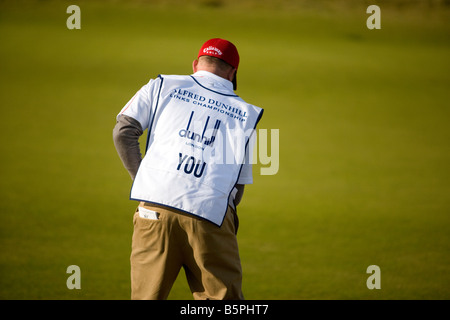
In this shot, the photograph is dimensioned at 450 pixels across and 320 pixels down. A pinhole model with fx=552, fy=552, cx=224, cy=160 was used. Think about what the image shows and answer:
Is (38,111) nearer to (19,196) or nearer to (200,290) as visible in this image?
(19,196)

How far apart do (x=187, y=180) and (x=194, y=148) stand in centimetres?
12

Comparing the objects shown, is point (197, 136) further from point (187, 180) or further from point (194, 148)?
point (187, 180)

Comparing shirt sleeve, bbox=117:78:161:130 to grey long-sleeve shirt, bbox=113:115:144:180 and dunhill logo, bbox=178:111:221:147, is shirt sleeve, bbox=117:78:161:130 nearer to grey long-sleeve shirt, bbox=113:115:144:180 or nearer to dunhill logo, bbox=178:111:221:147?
grey long-sleeve shirt, bbox=113:115:144:180

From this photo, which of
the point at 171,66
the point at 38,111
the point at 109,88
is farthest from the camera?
the point at 171,66

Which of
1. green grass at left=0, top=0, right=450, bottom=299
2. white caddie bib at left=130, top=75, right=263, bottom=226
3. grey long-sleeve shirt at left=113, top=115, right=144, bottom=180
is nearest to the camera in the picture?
white caddie bib at left=130, top=75, right=263, bottom=226

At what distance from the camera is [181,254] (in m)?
2.14

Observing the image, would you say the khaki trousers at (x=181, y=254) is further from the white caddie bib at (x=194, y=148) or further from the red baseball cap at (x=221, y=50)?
the red baseball cap at (x=221, y=50)

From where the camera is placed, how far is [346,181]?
6141 millimetres

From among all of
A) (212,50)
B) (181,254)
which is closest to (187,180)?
(181,254)

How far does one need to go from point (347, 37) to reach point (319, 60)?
1723 millimetres

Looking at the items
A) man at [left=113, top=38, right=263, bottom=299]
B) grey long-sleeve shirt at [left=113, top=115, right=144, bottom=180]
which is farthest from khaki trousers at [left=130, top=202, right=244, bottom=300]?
grey long-sleeve shirt at [left=113, top=115, right=144, bottom=180]

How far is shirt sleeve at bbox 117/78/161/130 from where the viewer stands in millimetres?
2148

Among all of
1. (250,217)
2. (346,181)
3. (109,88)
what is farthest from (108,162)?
(109,88)

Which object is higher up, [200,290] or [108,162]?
[108,162]
